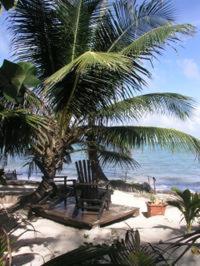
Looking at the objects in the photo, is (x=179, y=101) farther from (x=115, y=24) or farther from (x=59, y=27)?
(x=59, y=27)

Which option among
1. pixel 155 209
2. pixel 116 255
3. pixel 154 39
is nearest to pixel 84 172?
pixel 155 209

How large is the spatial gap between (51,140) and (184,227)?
3027mm

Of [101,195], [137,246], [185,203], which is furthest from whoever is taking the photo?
[101,195]

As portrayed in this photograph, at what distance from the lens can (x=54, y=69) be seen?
924cm

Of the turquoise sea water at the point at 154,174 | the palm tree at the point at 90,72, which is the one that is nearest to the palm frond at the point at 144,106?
the palm tree at the point at 90,72

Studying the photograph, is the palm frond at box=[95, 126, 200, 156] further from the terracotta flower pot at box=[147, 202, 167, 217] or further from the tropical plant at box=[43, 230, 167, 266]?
the tropical plant at box=[43, 230, 167, 266]

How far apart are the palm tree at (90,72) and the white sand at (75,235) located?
146 cm

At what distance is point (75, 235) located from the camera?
7.36 metres

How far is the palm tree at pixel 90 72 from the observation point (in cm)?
870

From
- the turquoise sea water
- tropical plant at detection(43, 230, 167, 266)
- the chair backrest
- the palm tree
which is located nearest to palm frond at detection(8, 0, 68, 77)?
the palm tree

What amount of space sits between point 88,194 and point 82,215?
1.60 feet

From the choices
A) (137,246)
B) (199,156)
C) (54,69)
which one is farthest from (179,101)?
(137,246)

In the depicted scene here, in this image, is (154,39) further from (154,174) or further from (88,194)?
(154,174)

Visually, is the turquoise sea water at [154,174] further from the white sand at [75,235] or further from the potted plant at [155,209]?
the white sand at [75,235]
